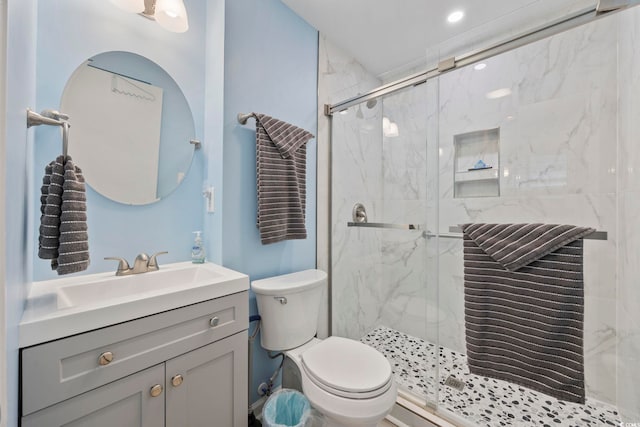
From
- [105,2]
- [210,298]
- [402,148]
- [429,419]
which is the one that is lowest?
[429,419]

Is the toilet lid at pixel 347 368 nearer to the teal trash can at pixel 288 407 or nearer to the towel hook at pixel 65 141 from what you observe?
the teal trash can at pixel 288 407

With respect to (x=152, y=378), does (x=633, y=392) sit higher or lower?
lower

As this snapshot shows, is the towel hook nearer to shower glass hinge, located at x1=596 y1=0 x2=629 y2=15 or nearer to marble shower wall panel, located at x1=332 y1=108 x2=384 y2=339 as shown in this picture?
marble shower wall panel, located at x1=332 y1=108 x2=384 y2=339

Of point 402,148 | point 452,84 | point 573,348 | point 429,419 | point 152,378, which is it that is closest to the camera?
point 152,378

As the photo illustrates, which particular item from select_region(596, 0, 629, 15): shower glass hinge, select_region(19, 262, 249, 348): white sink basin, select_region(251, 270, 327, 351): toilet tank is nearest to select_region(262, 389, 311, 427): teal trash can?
select_region(251, 270, 327, 351): toilet tank

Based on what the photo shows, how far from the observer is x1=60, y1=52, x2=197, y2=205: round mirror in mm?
1072

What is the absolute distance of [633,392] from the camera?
1120 mm

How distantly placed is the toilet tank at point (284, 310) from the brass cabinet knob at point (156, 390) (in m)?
0.55

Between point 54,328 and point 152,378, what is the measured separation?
33 centimetres

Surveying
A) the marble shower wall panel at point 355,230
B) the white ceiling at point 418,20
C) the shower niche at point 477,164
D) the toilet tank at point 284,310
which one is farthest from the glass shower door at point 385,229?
the toilet tank at point 284,310

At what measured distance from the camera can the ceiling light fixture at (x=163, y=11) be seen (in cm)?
113

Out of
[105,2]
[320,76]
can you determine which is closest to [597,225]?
[320,76]

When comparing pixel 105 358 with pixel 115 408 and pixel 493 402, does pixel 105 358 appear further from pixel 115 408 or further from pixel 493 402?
pixel 493 402

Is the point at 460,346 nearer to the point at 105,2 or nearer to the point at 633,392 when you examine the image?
the point at 633,392
